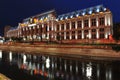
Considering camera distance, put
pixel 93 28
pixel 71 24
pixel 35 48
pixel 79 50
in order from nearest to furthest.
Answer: pixel 79 50
pixel 35 48
pixel 93 28
pixel 71 24

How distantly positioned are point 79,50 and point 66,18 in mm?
67396

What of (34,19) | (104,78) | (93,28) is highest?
(34,19)

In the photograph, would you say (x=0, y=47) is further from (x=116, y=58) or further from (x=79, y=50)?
(x=116, y=58)

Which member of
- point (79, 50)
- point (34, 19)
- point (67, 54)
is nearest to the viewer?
point (79, 50)

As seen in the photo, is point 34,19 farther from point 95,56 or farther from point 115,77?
point 115,77

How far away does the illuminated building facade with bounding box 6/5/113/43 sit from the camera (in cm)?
11292

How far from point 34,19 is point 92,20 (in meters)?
75.0

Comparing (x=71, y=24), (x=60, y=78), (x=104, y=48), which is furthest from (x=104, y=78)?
(x=71, y=24)

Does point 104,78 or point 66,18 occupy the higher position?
point 66,18

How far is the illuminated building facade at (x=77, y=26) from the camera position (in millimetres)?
112919

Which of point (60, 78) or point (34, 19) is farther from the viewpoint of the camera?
point (34, 19)

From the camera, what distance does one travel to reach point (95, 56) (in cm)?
6719

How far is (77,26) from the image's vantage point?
129 meters

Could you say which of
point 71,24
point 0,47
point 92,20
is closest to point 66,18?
point 71,24
